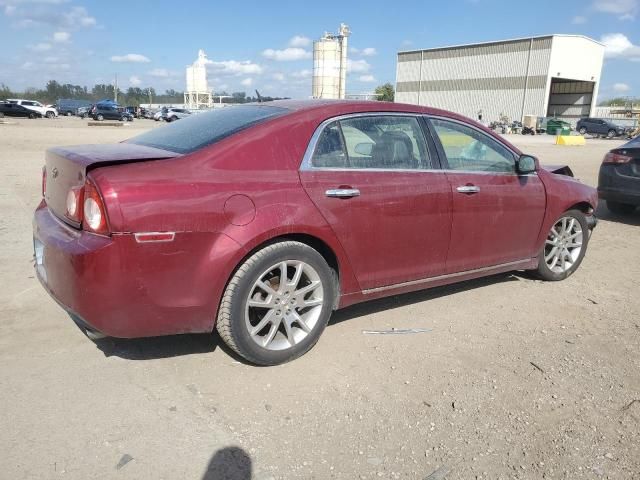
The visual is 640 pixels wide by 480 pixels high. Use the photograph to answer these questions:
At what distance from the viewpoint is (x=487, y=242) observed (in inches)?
172

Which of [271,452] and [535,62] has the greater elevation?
[535,62]

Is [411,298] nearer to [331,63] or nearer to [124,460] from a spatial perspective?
[124,460]

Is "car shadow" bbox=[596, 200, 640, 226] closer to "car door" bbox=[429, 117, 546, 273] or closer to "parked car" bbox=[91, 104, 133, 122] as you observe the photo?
"car door" bbox=[429, 117, 546, 273]

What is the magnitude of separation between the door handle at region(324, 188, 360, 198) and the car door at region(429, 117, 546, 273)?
92cm

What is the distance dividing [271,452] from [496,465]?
1076 mm

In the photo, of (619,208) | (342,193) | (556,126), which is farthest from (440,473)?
(556,126)

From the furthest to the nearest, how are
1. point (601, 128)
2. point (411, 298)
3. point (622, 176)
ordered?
point (601, 128)
point (622, 176)
point (411, 298)

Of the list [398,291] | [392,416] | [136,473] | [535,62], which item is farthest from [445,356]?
[535,62]

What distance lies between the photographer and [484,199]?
4.24m

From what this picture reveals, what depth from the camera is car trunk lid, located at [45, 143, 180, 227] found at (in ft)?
9.64

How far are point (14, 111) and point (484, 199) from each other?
Result: 50.6m

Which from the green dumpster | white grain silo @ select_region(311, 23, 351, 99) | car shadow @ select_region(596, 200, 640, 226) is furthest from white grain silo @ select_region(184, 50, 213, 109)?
car shadow @ select_region(596, 200, 640, 226)

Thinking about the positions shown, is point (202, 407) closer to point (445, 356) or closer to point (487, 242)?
point (445, 356)

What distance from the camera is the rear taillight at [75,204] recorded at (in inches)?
114
